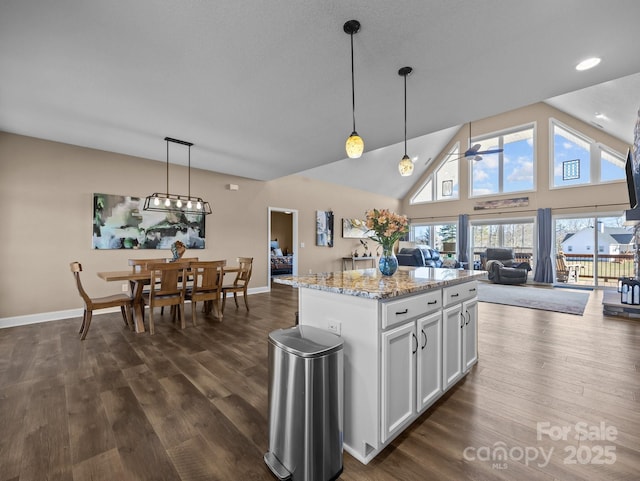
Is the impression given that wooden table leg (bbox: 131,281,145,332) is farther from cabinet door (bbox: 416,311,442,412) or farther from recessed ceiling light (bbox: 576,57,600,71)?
recessed ceiling light (bbox: 576,57,600,71)

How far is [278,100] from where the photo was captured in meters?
2.95

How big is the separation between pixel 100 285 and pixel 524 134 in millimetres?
11321

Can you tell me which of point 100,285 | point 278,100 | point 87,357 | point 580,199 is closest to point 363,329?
point 278,100

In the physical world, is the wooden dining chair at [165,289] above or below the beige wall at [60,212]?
below

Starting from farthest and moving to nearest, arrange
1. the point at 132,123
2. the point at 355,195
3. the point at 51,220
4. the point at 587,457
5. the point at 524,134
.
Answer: the point at 355,195 < the point at 524,134 < the point at 51,220 < the point at 132,123 < the point at 587,457

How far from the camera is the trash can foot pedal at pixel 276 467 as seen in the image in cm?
139

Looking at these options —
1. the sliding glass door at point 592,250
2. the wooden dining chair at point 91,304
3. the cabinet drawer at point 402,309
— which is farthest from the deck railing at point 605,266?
the wooden dining chair at point 91,304

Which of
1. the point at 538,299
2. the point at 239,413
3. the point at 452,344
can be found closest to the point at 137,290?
the point at 239,413

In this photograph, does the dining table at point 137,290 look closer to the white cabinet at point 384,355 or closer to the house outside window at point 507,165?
the white cabinet at point 384,355

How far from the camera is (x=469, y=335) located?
2512mm

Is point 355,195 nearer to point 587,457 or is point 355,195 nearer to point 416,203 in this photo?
point 416,203

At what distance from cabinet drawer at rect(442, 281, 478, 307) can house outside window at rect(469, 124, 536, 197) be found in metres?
7.21

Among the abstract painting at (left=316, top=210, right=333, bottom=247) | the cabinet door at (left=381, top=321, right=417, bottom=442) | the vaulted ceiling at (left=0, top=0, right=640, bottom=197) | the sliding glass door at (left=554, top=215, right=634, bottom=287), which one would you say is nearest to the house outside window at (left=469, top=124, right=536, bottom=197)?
the sliding glass door at (left=554, top=215, right=634, bottom=287)

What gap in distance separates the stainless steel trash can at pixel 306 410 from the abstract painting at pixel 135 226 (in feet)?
14.9
